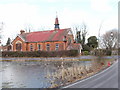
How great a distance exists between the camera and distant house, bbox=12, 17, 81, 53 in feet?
133

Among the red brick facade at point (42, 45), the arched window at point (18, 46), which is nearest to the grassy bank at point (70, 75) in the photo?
the red brick facade at point (42, 45)

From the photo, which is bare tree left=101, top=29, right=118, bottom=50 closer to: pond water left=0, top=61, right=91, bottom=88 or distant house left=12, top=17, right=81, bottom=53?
pond water left=0, top=61, right=91, bottom=88

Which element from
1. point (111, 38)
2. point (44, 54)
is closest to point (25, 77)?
point (111, 38)

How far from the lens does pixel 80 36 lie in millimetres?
53250

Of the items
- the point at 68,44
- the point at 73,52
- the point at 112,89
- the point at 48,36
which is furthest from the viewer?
the point at 48,36

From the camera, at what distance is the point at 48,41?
140 ft

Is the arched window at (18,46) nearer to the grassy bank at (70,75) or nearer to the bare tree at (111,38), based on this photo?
the bare tree at (111,38)

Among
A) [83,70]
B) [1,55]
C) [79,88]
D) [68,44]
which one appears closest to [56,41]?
[68,44]

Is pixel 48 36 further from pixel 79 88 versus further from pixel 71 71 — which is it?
pixel 79 88

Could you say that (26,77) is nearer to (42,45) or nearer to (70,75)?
(70,75)

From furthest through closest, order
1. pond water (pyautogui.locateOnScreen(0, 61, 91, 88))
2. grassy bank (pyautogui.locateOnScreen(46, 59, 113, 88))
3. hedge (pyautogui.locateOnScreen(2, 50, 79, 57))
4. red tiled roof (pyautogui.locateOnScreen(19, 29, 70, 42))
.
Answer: red tiled roof (pyautogui.locateOnScreen(19, 29, 70, 42)) → hedge (pyautogui.locateOnScreen(2, 50, 79, 57)) → grassy bank (pyautogui.locateOnScreen(46, 59, 113, 88)) → pond water (pyautogui.locateOnScreen(0, 61, 91, 88))

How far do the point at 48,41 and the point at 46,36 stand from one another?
2.32 m

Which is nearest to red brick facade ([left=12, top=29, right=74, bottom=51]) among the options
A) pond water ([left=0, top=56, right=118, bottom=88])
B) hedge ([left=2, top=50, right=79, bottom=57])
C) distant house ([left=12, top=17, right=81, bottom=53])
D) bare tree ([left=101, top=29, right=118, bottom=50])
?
distant house ([left=12, top=17, right=81, bottom=53])

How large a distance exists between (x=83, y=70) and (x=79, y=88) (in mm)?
6044
